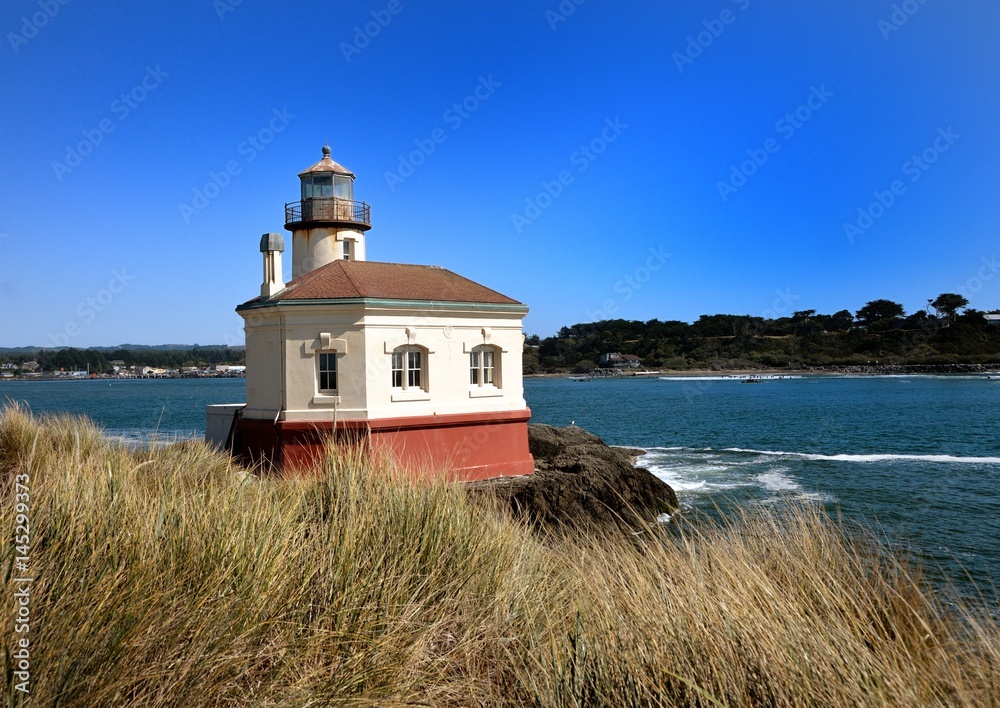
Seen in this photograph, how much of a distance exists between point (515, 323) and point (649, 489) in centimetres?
598

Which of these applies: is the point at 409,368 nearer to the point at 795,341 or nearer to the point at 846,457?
the point at 846,457

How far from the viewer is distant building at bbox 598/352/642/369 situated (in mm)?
160125

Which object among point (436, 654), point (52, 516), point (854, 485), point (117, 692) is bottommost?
point (854, 485)

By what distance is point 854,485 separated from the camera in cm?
2380

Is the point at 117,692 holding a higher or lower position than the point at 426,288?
lower

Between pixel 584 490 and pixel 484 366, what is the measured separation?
153 inches

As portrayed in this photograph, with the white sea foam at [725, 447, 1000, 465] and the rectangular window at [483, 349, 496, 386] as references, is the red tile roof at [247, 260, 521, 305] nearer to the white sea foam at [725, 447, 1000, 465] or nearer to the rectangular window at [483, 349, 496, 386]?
the rectangular window at [483, 349, 496, 386]

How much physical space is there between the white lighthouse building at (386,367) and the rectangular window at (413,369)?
23 mm

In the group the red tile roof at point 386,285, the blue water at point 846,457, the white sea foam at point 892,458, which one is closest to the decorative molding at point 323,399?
the red tile roof at point 386,285

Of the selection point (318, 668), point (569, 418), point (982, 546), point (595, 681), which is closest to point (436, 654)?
point (318, 668)

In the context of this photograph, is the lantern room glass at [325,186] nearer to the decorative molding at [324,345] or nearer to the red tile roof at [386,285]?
the red tile roof at [386,285]

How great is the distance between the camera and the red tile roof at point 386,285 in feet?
52.7

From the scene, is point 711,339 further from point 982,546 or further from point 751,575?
point 751,575

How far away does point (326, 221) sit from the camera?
19891 millimetres
